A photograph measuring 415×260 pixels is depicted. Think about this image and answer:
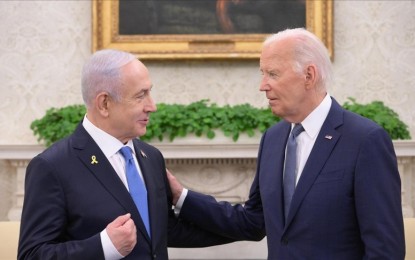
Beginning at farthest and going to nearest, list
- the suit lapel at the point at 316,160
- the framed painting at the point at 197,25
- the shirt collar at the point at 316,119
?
the framed painting at the point at 197,25 → the shirt collar at the point at 316,119 → the suit lapel at the point at 316,160

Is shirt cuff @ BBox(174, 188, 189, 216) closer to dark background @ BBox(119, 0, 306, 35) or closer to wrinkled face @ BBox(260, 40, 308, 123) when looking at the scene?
wrinkled face @ BBox(260, 40, 308, 123)

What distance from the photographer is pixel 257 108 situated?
584 centimetres

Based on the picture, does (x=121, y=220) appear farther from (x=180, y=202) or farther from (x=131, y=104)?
(x=180, y=202)

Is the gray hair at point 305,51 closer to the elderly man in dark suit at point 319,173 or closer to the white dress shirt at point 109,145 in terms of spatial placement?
the elderly man in dark suit at point 319,173

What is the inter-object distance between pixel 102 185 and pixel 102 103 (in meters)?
0.29

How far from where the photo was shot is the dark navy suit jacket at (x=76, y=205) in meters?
2.48

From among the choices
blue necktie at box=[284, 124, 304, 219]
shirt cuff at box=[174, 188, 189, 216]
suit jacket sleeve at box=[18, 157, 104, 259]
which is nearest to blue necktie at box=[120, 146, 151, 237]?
suit jacket sleeve at box=[18, 157, 104, 259]

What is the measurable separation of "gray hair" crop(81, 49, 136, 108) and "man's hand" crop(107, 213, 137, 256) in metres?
0.44

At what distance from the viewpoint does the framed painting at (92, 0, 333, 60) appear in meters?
5.97

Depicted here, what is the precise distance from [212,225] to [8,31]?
358 centimetres

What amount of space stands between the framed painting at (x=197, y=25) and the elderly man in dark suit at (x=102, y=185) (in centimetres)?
321

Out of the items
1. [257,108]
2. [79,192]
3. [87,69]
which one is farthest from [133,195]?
[257,108]

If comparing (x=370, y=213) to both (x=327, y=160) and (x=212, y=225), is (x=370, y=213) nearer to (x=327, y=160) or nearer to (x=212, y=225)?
(x=327, y=160)

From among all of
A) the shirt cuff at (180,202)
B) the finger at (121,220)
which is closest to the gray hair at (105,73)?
the finger at (121,220)
